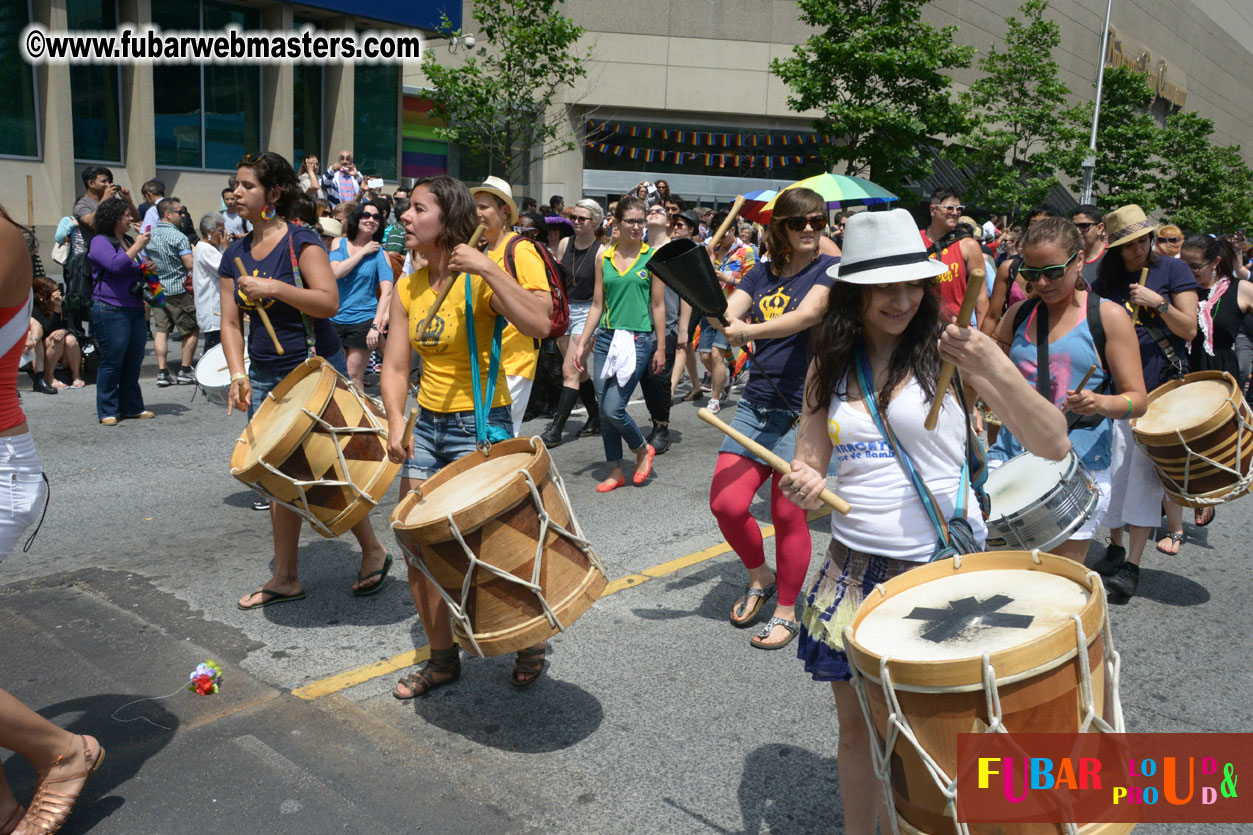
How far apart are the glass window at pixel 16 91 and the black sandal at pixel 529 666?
1800 cm

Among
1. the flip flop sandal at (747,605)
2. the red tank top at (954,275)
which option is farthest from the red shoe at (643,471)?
the flip flop sandal at (747,605)

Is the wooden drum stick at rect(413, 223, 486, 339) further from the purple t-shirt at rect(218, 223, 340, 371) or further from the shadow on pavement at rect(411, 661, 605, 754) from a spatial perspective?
the shadow on pavement at rect(411, 661, 605, 754)

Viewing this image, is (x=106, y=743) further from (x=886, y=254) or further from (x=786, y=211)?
(x=786, y=211)

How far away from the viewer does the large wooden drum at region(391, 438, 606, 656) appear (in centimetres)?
330

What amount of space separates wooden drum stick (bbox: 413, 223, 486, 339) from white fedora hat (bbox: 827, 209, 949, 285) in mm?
1581

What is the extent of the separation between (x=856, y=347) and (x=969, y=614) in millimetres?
866

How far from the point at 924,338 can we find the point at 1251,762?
222 centimetres

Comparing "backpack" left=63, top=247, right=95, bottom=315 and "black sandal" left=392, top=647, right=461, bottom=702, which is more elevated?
"backpack" left=63, top=247, right=95, bottom=315

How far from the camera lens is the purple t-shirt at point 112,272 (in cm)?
950

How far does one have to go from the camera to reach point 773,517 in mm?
4793

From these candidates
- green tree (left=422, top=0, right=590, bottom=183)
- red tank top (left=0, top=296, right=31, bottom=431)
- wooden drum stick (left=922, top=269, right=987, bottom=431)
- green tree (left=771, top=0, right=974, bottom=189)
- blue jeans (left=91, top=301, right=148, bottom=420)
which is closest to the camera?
wooden drum stick (left=922, top=269, right=987, bottom=431)

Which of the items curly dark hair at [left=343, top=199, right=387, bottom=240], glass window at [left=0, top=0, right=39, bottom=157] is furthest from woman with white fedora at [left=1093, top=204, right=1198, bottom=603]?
glass window at [left=0, top=0, right=39, bottom=157]

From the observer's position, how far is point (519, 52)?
21047mm

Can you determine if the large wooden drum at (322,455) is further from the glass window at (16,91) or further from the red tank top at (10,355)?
the glass window at (16,91)
